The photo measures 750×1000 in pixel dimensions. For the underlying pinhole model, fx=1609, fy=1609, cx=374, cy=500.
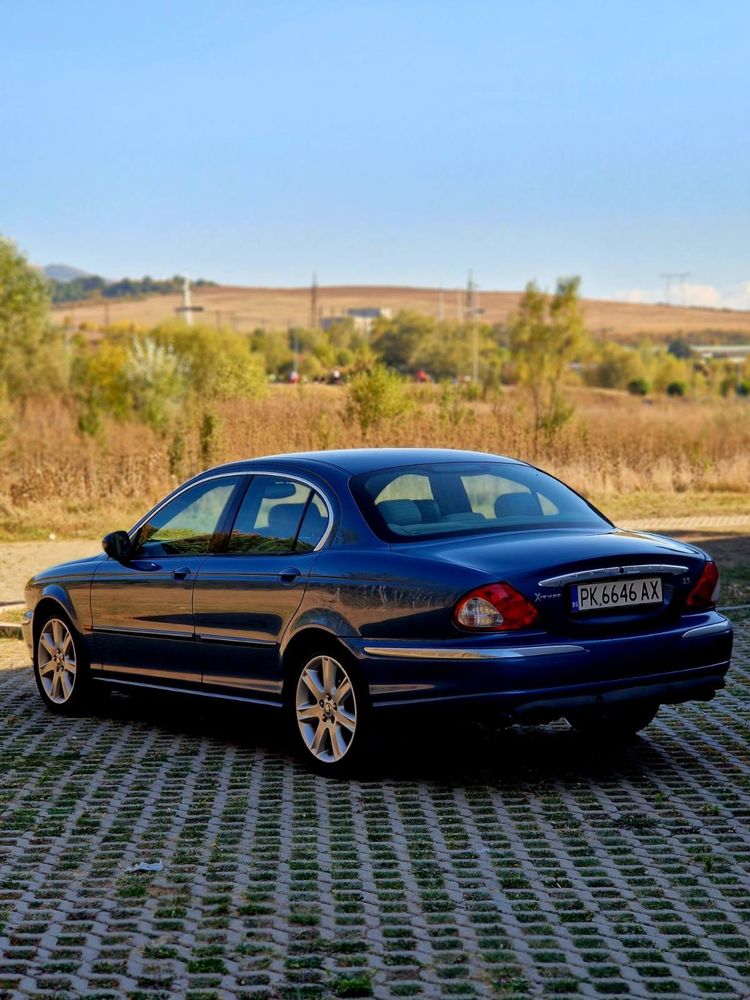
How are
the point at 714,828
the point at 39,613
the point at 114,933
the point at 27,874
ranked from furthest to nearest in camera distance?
the point at 39,613 → the point at 714,828 → the point at 27,874 → the point at 114,933

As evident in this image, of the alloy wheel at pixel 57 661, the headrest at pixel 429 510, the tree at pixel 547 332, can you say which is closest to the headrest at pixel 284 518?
the headrest at pixel 429 510

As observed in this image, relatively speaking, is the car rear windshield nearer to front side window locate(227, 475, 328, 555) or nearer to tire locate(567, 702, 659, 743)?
front side window locate(227, 475, 328, 555)

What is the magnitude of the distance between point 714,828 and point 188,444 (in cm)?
2144

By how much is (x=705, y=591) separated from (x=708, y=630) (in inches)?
7.9

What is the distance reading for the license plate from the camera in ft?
23.4

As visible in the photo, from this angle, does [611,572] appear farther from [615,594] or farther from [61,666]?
[61,666]

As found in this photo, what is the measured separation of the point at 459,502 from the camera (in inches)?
313

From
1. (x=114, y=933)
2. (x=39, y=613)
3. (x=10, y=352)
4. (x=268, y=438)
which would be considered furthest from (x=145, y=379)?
(x=114, y=933)

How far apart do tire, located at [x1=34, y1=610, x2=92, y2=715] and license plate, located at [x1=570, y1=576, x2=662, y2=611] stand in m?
3.60

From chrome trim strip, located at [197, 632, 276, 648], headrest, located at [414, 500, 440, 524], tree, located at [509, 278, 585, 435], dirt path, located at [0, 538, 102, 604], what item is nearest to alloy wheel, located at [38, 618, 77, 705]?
chrome trim strip, located at [197, 632, 276, 648]

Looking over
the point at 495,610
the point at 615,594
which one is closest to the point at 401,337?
the point at 615,594

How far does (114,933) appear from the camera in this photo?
206 inches

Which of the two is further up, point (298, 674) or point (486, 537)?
point (486, 537)

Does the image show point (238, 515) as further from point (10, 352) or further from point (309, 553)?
point (10, 352)
